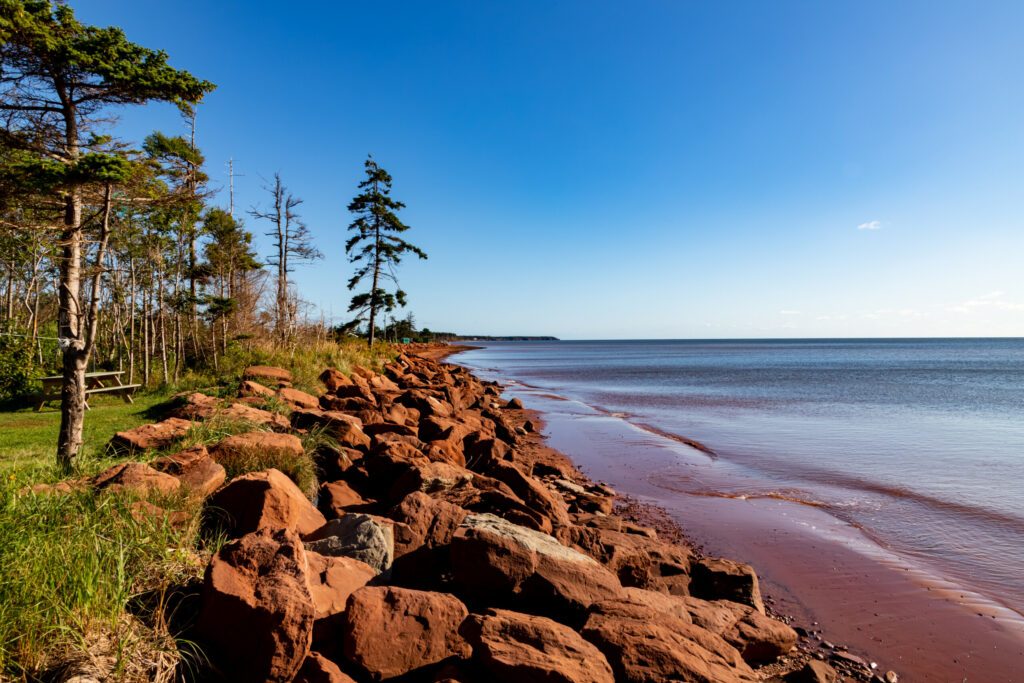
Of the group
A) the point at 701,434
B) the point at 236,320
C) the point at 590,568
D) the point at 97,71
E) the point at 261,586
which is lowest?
the point at 701,434

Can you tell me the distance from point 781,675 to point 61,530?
18.9 ft

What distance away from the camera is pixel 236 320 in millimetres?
20766

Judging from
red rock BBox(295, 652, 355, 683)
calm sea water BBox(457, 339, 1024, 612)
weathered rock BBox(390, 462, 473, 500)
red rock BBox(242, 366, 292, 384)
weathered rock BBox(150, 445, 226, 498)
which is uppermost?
red rock BBox(242, 366, 292, 384)

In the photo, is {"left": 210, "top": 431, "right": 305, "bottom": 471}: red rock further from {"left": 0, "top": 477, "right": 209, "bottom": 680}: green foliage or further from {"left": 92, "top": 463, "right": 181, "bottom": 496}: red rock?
{"left": 0, "top": 477, "right": 209, "bottom": 680}: green foliage

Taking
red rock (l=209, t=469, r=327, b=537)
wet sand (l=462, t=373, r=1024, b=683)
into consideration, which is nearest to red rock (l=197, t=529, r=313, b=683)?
red rock (l=209, t=469, r=327, b=537)

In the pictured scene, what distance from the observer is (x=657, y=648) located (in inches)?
131

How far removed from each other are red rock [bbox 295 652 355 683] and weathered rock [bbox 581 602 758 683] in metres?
1.61

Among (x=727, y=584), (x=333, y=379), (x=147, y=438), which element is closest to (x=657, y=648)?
(x=727, y=584)

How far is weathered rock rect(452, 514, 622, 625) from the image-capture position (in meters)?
3.92

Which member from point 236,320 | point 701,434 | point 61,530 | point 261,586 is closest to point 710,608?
point 261,586

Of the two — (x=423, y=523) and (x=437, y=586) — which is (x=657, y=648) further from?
(x=423, y=523)

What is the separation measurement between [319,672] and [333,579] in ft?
2.52

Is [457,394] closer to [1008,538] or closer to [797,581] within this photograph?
[797,581]

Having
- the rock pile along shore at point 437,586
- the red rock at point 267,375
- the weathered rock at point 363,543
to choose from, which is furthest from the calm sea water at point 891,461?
the red rock at point 267,375
